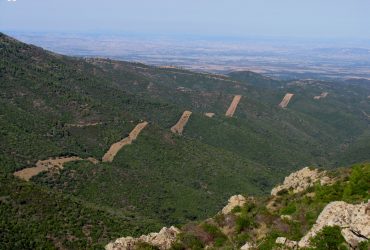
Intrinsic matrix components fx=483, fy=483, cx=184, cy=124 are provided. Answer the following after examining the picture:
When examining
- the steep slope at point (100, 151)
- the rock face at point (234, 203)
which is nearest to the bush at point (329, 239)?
the rock face at point (234, 203)

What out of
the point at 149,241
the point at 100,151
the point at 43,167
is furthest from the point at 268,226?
the point at 100,151

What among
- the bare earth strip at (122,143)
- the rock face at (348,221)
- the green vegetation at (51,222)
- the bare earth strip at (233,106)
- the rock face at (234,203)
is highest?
the rock face at (348,221)

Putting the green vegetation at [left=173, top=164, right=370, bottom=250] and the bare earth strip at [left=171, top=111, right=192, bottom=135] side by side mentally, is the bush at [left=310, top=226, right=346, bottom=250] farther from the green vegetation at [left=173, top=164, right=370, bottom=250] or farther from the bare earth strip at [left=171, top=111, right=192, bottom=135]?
the bare earth strip at [left=171, top=111, right=192, bottom=135]

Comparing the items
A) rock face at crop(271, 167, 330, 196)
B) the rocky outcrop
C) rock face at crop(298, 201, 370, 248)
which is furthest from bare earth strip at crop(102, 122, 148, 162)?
rock face at crop(298, 201, 370, 248)

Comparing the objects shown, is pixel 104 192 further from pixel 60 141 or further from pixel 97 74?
pixel 97 74

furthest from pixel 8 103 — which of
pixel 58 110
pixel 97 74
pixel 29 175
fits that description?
pixel 97 74

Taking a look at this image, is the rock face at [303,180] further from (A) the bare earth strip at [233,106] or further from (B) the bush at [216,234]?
(A) the bare earth strip at [233,106]
